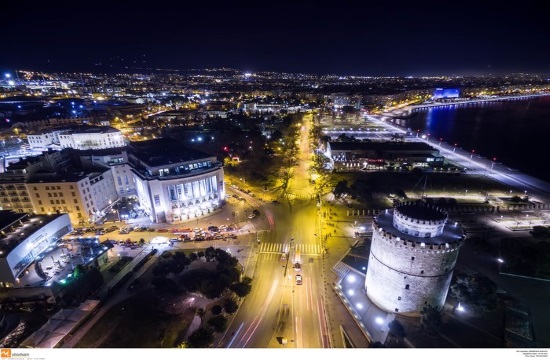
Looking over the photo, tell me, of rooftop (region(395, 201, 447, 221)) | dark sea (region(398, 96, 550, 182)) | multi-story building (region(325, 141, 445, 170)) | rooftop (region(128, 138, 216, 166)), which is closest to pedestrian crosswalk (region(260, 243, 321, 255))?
rooftop (region(395, 201, 447, 221))

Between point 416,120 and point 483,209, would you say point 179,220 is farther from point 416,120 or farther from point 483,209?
point 416,120

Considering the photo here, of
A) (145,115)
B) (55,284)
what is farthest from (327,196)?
(145,115)

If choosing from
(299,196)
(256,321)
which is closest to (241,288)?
(256,321)

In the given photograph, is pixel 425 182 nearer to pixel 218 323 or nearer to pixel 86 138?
pixel 218 323

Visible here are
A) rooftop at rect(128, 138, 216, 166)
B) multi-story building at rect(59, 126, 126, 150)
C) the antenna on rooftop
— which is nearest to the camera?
rooftop at rect(128, 138, 216, 166)

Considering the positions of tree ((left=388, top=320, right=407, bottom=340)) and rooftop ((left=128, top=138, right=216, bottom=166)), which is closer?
tree ((left=388, top=320, right=407, bottom=340))

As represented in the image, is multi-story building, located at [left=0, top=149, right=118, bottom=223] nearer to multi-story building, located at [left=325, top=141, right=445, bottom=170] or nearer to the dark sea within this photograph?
multi-story building, located at [left=325, top=141, right=445, bottom=170]
